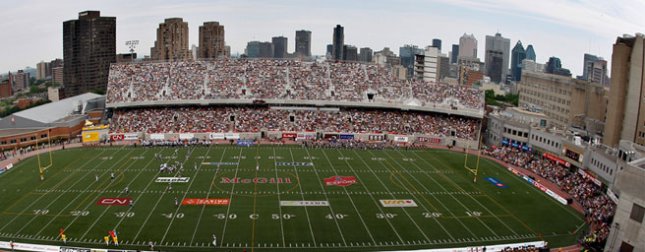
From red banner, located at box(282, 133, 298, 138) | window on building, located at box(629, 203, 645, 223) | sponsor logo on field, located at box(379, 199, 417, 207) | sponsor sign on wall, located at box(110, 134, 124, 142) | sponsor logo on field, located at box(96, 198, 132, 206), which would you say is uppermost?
window on building, located at box(629, 203, 645, 223)

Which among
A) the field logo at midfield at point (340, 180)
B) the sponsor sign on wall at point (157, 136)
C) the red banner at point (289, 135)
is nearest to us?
the field logo at midfield at point (340, 180)

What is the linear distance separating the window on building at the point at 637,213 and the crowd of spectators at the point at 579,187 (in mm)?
A: 3100

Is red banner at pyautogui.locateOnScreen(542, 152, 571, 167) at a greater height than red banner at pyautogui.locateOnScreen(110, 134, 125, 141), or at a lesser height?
greater

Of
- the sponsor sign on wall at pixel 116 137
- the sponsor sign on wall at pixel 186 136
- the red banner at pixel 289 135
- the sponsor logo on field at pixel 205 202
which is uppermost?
the red banner at pixel 289 135

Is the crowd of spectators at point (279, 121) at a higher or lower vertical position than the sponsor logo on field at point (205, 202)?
higher

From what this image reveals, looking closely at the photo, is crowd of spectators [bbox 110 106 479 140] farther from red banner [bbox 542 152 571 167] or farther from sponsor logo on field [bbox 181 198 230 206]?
sponsor logo on field [bbox 181 198 230 206]

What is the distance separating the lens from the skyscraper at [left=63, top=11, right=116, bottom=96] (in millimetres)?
130125

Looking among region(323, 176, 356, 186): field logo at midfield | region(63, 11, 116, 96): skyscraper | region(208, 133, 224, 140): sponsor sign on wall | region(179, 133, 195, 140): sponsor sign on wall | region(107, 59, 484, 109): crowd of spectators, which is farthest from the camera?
region(63, 11, 116, 96): skyscraper

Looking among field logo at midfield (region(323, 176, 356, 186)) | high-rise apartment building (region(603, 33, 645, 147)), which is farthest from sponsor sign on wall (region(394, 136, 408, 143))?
high-rise apartment building (region(603, 33, 645, 147))

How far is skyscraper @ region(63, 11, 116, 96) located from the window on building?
425 ft

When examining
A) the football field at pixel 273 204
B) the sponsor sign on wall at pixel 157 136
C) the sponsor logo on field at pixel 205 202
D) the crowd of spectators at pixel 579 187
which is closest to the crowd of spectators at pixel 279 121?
the sponsor sign on wall at pixel 157 136

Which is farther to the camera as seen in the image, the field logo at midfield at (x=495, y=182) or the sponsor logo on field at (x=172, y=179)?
the field logo at midfield at (x=495, y=182)

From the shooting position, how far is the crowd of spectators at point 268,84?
204 feet

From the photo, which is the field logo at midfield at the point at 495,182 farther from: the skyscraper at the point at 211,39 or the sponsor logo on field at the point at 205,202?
the skyscraper at the point at 211,39
